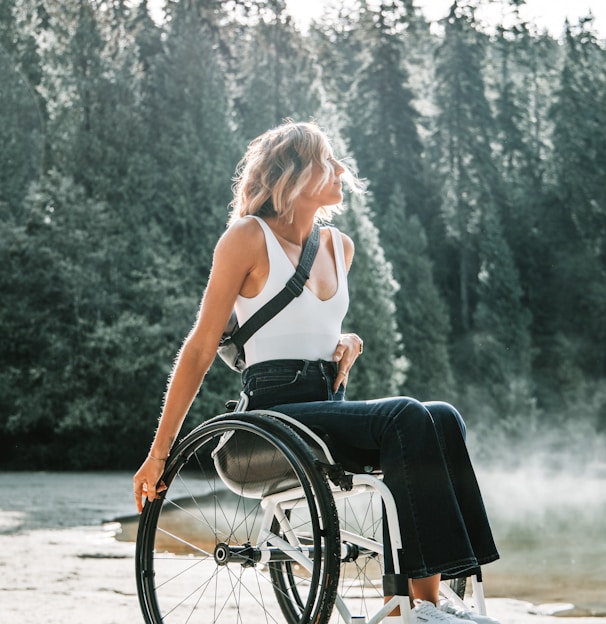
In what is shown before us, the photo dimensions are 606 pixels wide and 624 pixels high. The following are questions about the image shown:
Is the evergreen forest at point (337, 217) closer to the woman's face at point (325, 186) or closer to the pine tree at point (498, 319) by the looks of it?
the pine tree at point (498, 319)

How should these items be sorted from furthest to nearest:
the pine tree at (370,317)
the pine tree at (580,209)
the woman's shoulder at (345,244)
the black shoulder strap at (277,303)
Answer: the pine tree at (580,209) < the pine tree at (370,317) < the woman's shoulder at (345,244) < the black shoulder strap at (277,303)

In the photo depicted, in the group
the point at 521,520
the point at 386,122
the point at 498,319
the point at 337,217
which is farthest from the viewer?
the point at 386,122

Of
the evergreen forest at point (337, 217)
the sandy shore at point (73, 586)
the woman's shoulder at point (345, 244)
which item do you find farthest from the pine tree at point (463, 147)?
the woman's shoulder at point (345, 244)

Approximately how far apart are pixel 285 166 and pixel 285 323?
0.39 meters

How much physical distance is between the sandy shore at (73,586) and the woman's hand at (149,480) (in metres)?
1.05

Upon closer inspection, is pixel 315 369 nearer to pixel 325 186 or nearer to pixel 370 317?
pixel 325 186

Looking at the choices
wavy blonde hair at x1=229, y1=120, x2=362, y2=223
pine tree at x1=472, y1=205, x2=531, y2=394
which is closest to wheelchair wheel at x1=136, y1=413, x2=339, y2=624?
wavy blonde hair at x1=229, y1=120, x2=362, y2=223

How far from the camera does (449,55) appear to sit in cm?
3262

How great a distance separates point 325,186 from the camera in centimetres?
273

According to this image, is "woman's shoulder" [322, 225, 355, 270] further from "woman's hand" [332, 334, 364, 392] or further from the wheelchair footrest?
the wheelchair footrest

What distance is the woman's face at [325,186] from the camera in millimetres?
2713

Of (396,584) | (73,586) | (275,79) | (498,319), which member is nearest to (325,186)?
(396,584)

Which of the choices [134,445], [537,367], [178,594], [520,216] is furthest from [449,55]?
[178,594]

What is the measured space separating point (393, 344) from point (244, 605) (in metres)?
16.0
